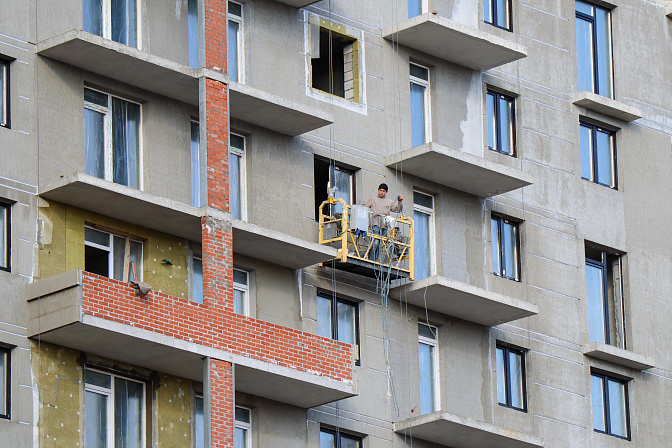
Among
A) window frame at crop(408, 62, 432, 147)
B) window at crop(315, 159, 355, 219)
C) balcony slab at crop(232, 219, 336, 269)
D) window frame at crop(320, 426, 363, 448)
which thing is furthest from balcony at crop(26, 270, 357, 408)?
window frame at crop(408, 62, 432, 147)

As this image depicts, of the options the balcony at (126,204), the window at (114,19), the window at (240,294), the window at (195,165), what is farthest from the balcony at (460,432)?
the window at (114,19)

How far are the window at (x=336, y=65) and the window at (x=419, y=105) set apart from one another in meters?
1.93

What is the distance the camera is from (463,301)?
152ft

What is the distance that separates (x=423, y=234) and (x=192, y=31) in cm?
776

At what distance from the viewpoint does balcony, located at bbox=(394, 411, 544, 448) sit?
44.2m

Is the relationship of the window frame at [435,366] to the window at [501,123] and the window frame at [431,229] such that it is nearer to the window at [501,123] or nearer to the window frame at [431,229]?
the window frame at [431,229]

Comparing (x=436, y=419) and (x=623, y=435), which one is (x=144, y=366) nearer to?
(x=436, y=419)

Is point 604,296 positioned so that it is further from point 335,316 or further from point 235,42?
point 235,42

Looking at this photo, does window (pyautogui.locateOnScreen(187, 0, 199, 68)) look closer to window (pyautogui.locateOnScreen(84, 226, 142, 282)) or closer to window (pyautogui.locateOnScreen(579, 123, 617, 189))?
window (pyautogui.locateOnScreen(84, 226, 142, 282))

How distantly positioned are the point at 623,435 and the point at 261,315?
11570mm

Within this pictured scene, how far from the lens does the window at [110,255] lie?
40969 mm

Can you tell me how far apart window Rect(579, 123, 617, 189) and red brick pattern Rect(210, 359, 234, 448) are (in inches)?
570

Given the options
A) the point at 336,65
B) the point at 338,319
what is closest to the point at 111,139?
the point at 338,319

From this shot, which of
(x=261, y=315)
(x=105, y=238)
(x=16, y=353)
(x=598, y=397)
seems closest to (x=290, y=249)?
(x=261, y=315)
